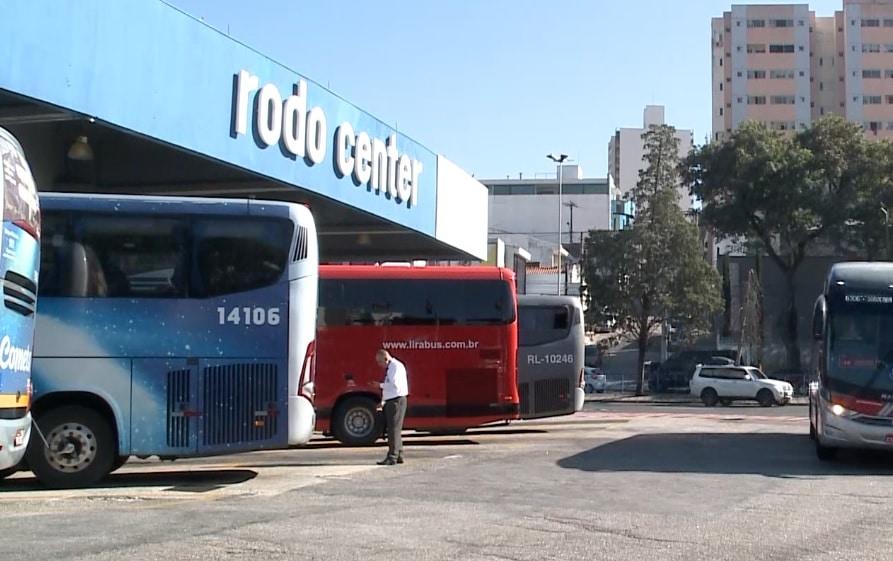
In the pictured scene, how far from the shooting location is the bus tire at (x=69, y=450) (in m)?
12.4

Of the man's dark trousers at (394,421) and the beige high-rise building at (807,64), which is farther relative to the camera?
the beige high-rise building at (807,64)

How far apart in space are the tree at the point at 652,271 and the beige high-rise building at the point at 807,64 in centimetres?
5598

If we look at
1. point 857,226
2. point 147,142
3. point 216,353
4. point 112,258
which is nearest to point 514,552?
point 216,353

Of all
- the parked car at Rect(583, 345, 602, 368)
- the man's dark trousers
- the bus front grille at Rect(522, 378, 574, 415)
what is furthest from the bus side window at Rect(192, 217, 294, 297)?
the parked car at Rect(583, 345, 602, 368)

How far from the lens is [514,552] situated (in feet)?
28.2

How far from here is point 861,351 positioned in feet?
52.8

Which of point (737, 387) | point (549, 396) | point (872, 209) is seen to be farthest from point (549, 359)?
point (872, 209)

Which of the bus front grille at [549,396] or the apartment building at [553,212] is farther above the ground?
the apartment building at [553,212]

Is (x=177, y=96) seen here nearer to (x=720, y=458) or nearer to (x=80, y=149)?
(x=80, y=149)

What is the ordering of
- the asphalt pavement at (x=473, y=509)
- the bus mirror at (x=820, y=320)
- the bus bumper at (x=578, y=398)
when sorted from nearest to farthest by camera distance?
the asphalt pavement at (x=473, y=509)
the bus mirror at (x=820, y=320)
the bus bumper at (x=578, y=398)

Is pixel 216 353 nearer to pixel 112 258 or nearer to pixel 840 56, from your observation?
pixel 112 258

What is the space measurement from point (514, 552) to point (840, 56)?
344ft

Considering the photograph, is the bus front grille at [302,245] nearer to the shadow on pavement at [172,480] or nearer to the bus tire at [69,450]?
the shadow on pavement at [172,480]

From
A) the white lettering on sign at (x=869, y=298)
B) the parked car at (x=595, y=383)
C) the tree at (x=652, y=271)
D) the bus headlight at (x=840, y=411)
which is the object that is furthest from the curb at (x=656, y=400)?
the bus headlight at (x=840, y=411)
